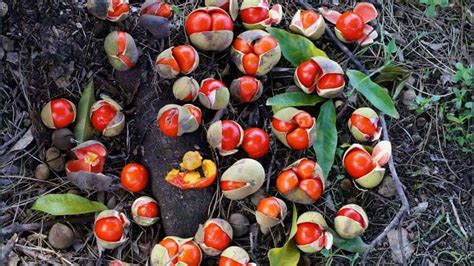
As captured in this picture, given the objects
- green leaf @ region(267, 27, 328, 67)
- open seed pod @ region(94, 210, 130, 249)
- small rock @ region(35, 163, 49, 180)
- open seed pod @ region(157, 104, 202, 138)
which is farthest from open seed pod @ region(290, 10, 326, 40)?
small rock @ region(35, 163, 49, 180)

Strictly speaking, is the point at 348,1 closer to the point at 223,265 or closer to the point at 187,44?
the point at 187,44

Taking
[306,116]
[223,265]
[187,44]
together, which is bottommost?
[223,265]

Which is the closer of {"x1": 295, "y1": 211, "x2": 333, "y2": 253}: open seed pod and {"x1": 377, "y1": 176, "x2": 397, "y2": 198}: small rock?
{"x1": 295, "y1": 211, "x2": 333, "y2": 253}: open seed pod

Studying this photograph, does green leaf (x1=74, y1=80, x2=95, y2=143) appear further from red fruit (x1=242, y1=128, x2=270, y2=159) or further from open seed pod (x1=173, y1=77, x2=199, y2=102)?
red fruit (x1=242, y1=128, x2=270, y2=159)

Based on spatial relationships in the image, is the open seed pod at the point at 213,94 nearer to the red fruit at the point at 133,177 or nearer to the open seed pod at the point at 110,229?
the red fruit at the point at 133,177

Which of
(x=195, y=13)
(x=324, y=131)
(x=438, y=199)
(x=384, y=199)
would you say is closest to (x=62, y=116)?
(x=195, y=13)

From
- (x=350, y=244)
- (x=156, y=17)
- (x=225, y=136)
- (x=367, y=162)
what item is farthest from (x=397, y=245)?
(x=156, y=17)

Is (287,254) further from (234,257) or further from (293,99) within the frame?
(293,99)
